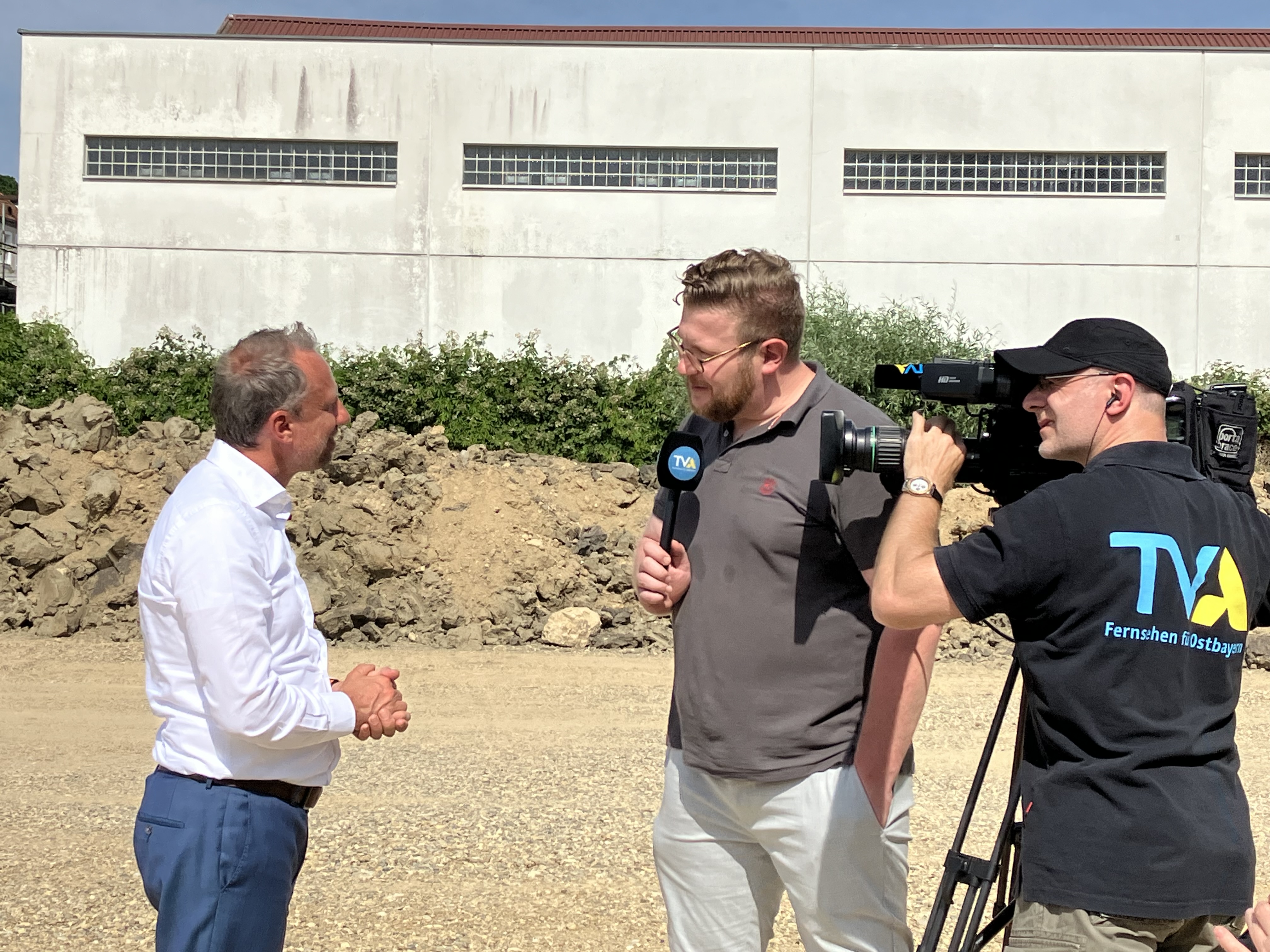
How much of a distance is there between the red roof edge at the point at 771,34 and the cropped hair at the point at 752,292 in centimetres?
2522

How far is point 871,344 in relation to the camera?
20.4 m

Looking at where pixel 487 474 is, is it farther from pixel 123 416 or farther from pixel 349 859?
pixel 349 859

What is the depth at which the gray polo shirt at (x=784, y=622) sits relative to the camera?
128 inches

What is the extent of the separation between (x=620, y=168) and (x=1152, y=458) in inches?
917

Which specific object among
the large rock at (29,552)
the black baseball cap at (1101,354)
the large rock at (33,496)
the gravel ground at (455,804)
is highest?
the black baseball cap at (1101,354)

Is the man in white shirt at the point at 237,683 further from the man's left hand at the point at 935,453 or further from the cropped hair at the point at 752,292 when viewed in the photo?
the man's left hand at the point at 935,453

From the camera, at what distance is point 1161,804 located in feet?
8.30

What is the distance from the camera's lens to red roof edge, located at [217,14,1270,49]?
27.9 metres

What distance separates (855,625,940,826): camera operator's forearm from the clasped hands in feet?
4.00

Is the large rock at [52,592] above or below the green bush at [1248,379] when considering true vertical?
below

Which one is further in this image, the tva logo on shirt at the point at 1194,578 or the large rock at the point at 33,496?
the large rock at the point at 33,496

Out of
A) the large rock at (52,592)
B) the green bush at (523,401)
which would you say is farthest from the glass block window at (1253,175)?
the large rock at (52,592)

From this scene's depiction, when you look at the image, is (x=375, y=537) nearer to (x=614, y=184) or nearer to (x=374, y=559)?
(x=374, y=559)

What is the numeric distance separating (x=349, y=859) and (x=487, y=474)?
38.4 ft
